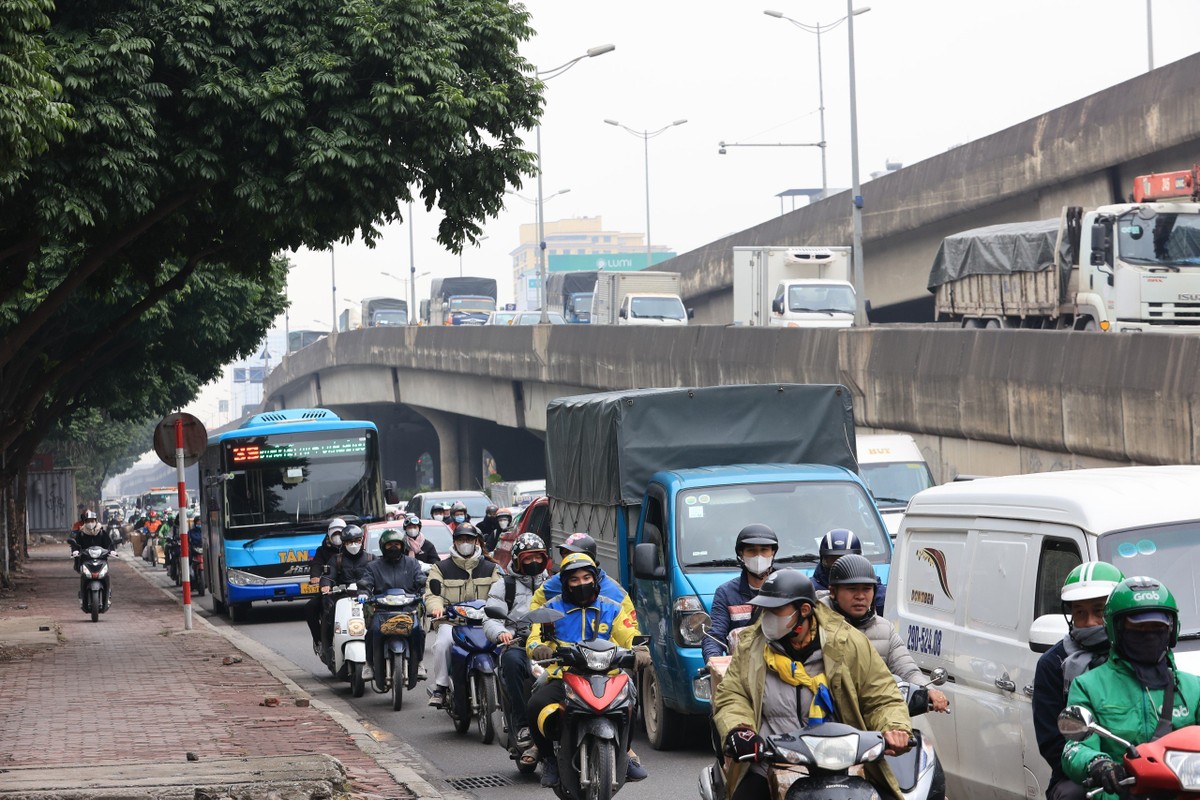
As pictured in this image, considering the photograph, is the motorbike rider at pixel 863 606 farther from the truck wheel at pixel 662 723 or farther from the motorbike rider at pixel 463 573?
the motorbike rider at pixel 463 573

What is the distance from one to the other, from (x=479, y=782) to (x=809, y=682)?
547 cm

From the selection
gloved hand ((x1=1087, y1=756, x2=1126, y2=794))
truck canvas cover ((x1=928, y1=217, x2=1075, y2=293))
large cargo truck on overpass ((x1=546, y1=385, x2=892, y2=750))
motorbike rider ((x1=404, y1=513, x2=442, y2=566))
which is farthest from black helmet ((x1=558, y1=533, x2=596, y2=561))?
truck canvas cover ((x1=928, y1=217, x2=1075, y2=293))

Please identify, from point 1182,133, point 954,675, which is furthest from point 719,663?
→ point 1182,133

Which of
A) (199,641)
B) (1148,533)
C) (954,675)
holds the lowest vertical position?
(199,641)

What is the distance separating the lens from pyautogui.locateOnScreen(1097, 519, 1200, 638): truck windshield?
6.21m

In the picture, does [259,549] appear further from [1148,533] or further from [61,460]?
[61,460]

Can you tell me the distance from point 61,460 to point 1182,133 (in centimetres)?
5610

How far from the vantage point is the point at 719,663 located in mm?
7359

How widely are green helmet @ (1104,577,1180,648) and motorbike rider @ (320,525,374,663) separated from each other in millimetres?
11001

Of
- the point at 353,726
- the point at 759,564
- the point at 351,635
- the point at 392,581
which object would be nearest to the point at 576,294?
the point at 351,635

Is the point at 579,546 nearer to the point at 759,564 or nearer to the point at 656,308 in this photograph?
the point at 759,564

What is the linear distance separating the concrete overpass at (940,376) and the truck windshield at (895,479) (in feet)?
9.51

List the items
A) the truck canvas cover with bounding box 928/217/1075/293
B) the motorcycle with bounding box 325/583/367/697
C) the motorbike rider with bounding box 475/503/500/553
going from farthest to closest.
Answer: the truck canvas cover with bounding box 928/217/1075/293 < the motorbike rider with bounding box 475/503/500/553 < the motorcycle with bounding box 325/583/367/697

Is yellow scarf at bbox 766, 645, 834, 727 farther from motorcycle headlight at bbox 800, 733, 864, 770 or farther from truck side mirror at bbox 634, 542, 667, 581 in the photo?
truck side mirror at bbox 634, 542, 667, 581
